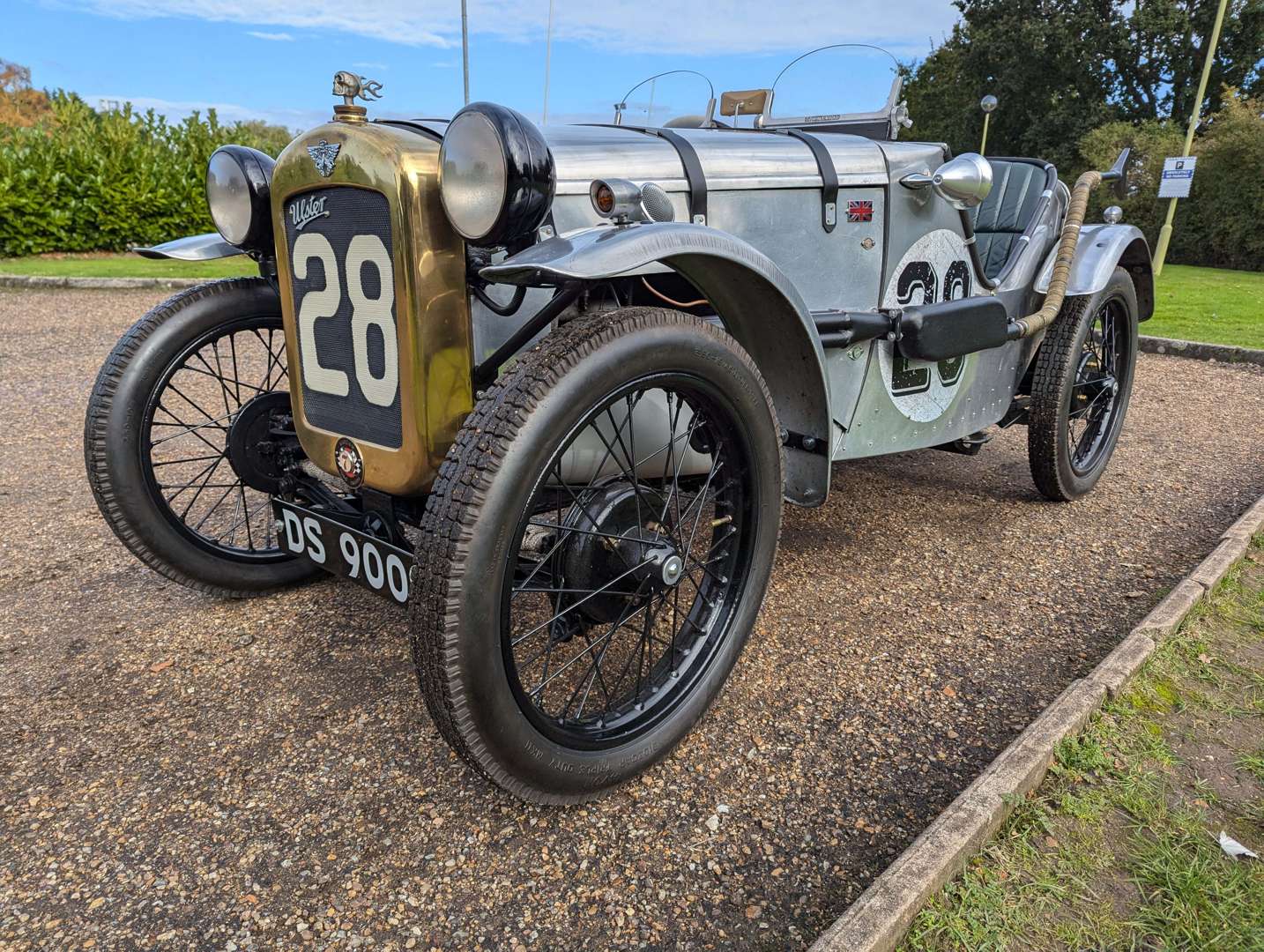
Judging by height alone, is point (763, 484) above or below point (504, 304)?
below

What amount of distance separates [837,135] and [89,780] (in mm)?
2816

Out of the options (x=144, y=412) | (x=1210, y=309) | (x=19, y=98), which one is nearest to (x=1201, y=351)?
(x=1210, y=309)

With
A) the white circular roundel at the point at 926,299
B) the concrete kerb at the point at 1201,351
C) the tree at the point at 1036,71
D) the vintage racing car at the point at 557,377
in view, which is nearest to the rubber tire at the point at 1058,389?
the vintage racing car at the point at 557,377

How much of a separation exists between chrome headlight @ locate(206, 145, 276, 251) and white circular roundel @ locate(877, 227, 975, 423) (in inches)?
76.0

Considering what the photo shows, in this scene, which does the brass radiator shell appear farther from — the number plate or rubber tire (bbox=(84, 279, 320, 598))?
rubber tire (bbox=(84, 279, 320, 598))

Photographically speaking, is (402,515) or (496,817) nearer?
(496,817)

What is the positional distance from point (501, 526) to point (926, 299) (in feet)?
6.77

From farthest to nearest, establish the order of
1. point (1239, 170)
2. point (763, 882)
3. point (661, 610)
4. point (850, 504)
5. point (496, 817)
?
1. point (1239, 170)
2. point (850, 504)
3. point (661, 610)
4. point (496, 817)
5. point (763, 882)

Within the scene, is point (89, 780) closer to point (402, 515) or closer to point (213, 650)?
point (213, 650)

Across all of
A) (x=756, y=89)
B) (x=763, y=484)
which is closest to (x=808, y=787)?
(x=763, y=484)

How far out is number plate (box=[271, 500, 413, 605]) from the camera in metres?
1.87

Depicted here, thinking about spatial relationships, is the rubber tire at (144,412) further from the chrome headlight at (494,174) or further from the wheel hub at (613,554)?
the wheel hub at (613,554)

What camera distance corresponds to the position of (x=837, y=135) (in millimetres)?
2768

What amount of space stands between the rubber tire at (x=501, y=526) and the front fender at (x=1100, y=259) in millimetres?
2417
